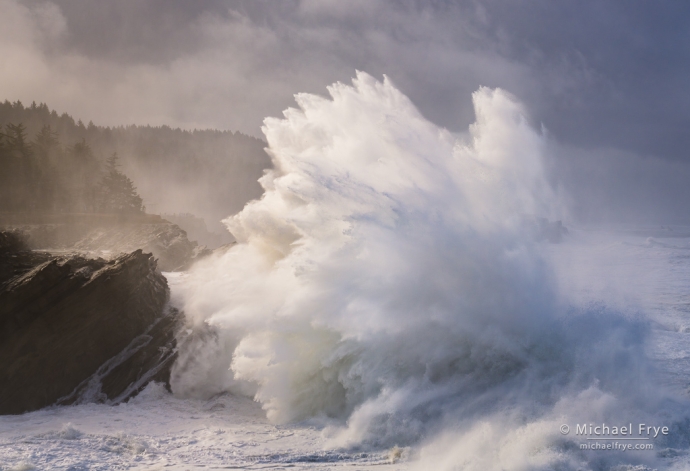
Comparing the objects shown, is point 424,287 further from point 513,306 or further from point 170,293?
point 170,293

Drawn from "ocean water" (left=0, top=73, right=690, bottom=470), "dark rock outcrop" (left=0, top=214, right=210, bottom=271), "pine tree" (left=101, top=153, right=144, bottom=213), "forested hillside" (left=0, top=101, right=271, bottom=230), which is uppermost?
"forested hillside" (left=0, top=101, right=271, bottom=230)

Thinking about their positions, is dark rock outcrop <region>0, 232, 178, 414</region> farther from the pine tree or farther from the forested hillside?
the forested hillside

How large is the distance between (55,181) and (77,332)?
40.4 metres

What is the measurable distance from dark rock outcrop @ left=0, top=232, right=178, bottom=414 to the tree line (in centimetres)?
3155

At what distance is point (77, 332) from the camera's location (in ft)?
51.1

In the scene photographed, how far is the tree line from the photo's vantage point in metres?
43.7

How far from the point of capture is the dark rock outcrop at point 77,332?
574 inches

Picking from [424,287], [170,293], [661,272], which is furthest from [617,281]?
[170,293]

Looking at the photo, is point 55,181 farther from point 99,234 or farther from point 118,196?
point 99,234

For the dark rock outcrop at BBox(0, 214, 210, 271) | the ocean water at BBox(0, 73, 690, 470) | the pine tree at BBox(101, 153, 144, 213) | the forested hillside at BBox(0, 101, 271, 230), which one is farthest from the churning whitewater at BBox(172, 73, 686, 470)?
the forested hillside at BBox(0, 101, 271, 230)

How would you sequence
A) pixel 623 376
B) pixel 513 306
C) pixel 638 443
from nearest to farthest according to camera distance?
pixel 638 443 → pixel 623 376 → pixel 513 306

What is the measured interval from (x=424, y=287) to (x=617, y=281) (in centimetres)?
2184

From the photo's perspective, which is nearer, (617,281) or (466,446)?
(466,446)

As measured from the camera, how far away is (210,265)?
23.6 metres
